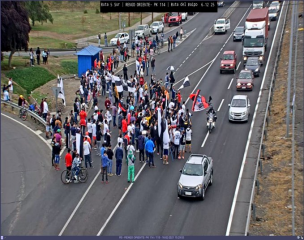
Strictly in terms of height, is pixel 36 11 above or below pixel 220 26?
above

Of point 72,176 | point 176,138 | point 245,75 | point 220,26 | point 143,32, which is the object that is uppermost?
point 220,26

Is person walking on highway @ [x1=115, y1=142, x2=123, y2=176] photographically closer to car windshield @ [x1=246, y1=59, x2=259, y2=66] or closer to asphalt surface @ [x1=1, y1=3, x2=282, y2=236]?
asphalt surface @ [x1=1, y1=3, x2=282, y2=236]

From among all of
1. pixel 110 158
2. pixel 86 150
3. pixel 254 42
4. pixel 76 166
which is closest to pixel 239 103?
pixel 110 158

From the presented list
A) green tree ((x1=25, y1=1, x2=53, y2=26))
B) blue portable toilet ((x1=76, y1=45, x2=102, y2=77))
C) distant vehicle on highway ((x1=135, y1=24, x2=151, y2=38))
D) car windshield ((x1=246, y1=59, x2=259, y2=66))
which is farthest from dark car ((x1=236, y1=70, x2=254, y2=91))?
green tree ((x1=25, y1=1, x2=53, y2=26))

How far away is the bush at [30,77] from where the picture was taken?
149ft

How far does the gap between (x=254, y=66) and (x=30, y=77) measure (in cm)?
1840

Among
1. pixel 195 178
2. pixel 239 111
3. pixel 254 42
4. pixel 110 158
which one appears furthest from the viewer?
pixel 254 42

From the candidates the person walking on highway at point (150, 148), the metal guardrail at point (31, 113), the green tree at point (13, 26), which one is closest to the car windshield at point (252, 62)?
the green tree at point (13, 26)

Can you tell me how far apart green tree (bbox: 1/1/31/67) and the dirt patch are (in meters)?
21.0

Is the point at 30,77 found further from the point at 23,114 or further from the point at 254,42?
the point at 254,42

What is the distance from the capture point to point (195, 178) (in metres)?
24.9

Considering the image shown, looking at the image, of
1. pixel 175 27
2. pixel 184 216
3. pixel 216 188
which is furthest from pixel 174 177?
pixel 175 27

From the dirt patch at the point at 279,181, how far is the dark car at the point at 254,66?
5.00 m

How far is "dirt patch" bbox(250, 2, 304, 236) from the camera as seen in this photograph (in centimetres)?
2248
